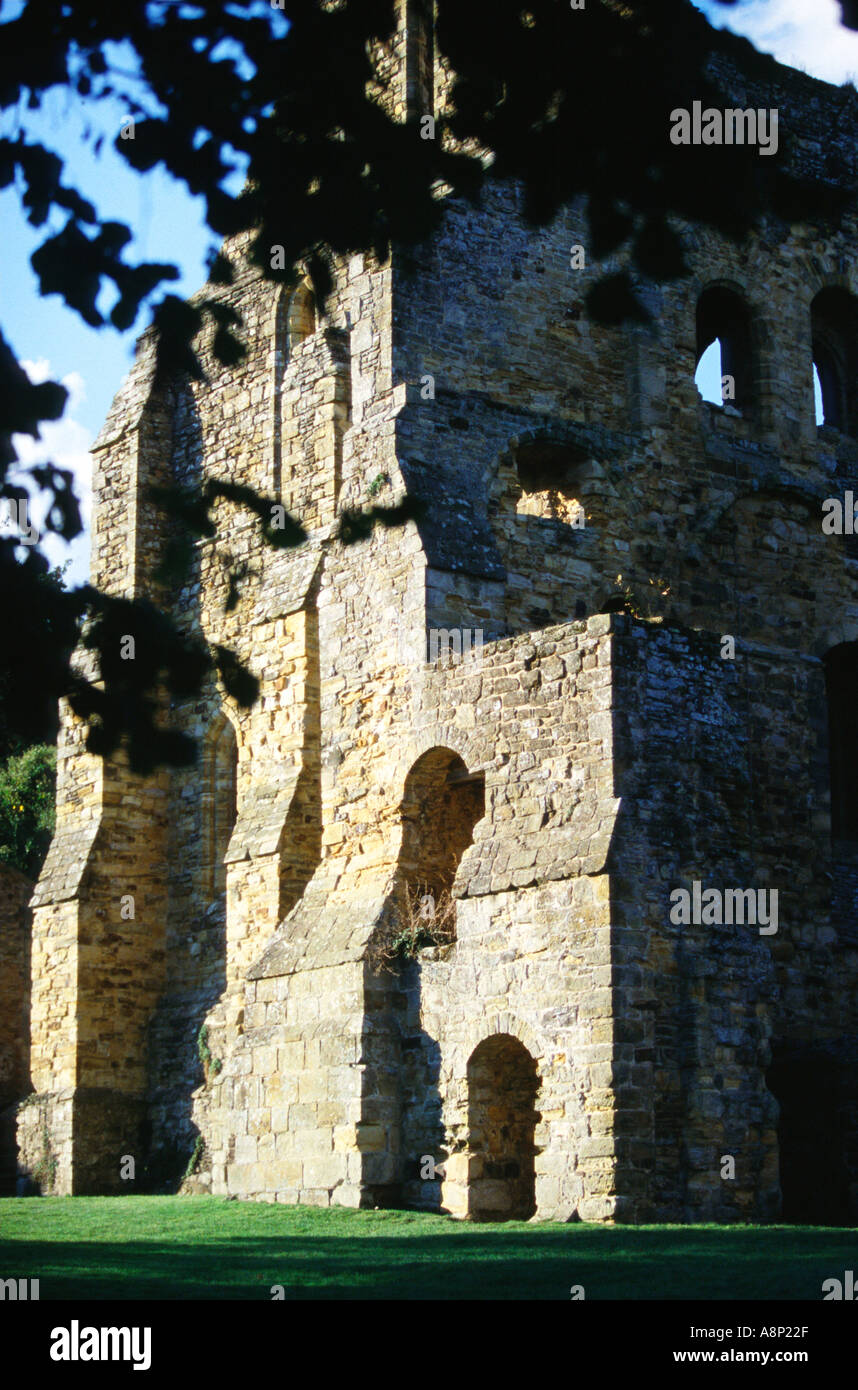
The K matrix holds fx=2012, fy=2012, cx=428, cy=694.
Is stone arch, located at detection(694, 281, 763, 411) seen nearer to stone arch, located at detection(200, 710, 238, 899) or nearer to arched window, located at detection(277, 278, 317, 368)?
arched window, located at detection(277, 278, 317, 368)

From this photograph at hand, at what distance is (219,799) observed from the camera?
2200 centimetres

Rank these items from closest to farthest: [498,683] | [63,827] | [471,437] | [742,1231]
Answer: [742,1231] < [498,683] < [471,437] < [63,827]

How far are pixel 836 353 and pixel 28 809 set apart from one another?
14259mm

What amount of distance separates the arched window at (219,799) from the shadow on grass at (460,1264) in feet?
25.1

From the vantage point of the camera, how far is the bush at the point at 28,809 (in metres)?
30.2

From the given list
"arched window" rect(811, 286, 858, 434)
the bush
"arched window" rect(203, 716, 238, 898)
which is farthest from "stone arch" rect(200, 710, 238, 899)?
the bush

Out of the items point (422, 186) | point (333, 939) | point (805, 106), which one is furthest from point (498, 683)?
point (805, 106)

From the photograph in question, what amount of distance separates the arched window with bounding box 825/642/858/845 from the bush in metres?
13.1

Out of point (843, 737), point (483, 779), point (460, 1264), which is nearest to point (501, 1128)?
point (483, 779)

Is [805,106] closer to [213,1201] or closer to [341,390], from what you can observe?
[341,390]

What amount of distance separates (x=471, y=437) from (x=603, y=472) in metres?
1.84

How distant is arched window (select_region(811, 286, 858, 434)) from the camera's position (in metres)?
23.5

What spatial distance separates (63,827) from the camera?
2269 cm

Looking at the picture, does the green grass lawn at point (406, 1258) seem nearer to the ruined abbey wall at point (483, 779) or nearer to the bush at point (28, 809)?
the ruined abbey wall at point (483, 779)
